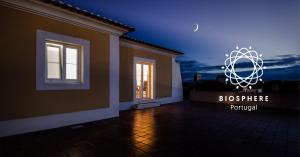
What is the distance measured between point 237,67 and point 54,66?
10558mm

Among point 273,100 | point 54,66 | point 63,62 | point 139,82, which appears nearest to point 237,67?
point 273,100

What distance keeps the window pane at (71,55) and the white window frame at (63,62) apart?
13 cm

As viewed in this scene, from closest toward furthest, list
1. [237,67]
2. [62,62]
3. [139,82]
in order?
[62,62], [139,82], [237,67]

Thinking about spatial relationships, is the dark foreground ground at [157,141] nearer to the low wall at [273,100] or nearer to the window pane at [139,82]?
the window pane at [139,82]

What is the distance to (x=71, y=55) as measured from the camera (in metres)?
5.43


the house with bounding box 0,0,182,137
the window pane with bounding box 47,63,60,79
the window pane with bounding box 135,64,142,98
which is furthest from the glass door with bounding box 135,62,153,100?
the window pane with bounding box 47,63,60,79

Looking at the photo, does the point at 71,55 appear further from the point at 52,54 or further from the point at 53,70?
the point at 53,70

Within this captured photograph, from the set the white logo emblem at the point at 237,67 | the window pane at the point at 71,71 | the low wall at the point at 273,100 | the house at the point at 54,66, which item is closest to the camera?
the house at the point at 54,66

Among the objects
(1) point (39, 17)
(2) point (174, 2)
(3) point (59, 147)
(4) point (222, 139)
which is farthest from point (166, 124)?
(2) point (174, 2)

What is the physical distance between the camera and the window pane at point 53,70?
4902mm

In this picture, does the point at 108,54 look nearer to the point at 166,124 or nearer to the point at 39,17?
the point at 39,17

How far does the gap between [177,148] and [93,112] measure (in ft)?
11.6

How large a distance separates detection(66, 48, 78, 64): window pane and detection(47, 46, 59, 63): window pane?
31 cm

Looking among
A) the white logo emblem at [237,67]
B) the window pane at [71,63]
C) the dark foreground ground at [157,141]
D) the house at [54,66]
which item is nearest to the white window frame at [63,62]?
the house at [54,66]
